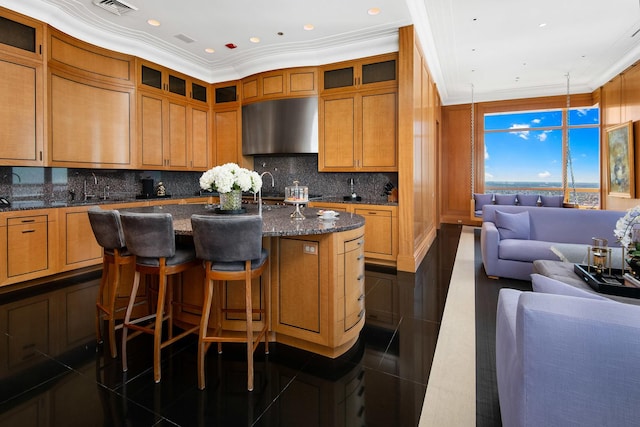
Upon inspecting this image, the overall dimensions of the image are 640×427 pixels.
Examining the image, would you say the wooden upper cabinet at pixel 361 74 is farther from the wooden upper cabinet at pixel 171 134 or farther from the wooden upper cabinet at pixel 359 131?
the wooden upper cabinet at pixel 171 134

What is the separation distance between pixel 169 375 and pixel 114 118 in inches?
162

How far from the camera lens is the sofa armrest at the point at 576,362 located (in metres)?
0.99

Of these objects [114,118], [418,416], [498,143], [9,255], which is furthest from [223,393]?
[498,143]

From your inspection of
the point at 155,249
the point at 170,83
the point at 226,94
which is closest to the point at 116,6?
the point at 170,83

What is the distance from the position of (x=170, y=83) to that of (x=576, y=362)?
6212mm

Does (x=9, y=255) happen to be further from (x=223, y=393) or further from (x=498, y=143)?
(x=498, y=143)

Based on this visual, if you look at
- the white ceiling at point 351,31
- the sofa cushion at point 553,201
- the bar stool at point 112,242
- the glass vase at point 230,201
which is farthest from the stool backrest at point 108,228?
the sofa cushion at point 553,201

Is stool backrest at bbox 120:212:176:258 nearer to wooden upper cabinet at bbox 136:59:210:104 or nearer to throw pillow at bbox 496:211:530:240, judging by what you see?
wooden upper cabinet at bbox 136:59:210:104

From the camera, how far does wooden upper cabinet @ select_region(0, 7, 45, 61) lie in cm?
363

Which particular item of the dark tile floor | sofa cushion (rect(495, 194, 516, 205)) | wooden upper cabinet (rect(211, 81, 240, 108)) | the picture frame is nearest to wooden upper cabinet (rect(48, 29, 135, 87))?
wooden upper cabinet (rect(211, 81, 240, 108))

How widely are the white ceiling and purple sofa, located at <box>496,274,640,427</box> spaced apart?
12.8ft

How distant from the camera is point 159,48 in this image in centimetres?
513

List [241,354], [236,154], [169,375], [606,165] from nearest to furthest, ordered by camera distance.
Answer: [169,375], [241,354], [236,154], [606,165]

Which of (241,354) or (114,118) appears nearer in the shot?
(241,354)
